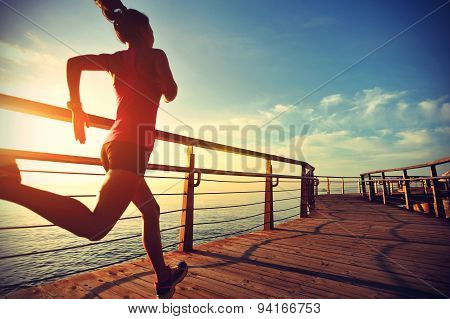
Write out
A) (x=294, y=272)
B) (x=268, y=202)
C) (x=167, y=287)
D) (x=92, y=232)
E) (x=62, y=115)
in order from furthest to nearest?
1. (x=268, y=202)
2. (x=294, y=272)
3. (x=62, y=115)
4. (x=167, y=287)
5. (x=92, y=232)

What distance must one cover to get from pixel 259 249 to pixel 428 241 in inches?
98.5

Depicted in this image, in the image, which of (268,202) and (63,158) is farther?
(268,202)

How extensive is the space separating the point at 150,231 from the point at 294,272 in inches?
55.9

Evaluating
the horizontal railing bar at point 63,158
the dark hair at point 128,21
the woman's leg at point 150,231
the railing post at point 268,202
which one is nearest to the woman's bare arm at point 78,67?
the dark hair at point 128,21

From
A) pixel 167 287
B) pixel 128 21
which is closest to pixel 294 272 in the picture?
pixel 167 287

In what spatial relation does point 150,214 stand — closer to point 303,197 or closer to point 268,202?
point 268,202

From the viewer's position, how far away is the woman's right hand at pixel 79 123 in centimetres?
132

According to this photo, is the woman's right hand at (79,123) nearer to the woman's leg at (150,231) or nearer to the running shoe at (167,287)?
the woman's leg at (150,231)

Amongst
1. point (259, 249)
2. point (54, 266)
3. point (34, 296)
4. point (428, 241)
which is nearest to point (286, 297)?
point (259, 249)

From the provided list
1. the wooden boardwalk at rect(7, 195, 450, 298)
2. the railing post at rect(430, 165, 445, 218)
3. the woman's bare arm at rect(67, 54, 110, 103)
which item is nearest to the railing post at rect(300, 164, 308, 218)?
the wooden boardwalk at rect(7, 195, 450, 298)

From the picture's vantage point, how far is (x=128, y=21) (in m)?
1.46
